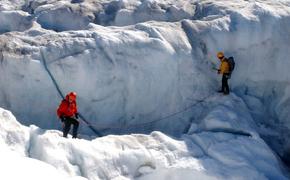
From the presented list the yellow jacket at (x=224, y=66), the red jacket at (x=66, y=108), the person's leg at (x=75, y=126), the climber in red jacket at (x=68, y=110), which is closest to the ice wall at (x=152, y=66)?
the yellow jacket at (x=224, y=66)

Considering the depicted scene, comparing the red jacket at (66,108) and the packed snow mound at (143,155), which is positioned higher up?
the red jacket at (66,108)

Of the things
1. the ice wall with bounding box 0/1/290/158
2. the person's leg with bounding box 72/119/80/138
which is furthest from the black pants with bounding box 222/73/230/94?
the person's leg with bounding box 72/119/80/138

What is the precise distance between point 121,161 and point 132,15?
664 cm

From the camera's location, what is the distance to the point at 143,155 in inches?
563

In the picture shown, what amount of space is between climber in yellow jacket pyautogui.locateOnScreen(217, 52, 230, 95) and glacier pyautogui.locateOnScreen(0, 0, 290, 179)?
28cm

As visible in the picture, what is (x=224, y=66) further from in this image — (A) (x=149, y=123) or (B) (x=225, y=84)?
(A) (x=149, y=123)

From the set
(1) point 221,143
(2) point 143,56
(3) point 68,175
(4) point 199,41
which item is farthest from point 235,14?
A: (3) point 68,175

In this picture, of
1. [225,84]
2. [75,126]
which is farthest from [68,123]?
[225,84]

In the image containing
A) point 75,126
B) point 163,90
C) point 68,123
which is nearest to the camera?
point 68,123

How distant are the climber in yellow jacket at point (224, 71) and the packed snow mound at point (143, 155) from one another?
5.32 ft

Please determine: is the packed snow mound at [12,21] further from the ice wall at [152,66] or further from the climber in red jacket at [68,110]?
the climber in red jacket at [68,110]

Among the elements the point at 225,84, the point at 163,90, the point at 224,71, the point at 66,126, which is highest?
the point at 224,71

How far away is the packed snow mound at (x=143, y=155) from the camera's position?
44.4 feet

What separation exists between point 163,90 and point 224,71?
1.90m
